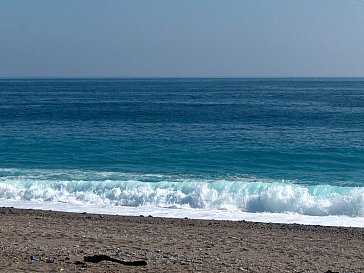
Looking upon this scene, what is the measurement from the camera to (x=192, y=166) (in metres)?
31.5

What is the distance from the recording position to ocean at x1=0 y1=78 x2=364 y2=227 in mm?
22953

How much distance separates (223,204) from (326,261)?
10269 mm

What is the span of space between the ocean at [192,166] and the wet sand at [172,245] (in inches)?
117

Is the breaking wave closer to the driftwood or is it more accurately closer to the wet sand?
the wet sand

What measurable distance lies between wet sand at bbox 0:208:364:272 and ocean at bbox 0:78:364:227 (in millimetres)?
2978

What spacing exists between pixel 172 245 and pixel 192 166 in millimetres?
17093

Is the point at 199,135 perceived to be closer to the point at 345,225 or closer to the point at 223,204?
the point at 223,204

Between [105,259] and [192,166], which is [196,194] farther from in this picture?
[105,259]

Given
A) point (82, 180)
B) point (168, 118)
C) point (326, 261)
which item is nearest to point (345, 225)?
point (326, 261)

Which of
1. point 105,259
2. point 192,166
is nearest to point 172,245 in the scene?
point 105,259

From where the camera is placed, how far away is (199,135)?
42250 mm

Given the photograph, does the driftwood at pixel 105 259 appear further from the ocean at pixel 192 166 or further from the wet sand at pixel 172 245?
the ocean at pixel 192 166

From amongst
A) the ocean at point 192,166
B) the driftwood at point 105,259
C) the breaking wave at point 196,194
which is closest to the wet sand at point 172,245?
the driftwood at point 105,259

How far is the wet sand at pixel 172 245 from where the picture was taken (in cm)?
1212
